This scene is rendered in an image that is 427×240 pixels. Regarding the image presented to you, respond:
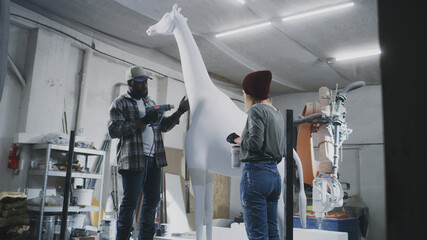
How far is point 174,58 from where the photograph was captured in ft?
23.3

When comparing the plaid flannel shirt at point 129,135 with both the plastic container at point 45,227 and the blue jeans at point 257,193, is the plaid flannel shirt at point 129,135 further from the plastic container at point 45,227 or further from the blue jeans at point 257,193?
the plastic container at point 45,227

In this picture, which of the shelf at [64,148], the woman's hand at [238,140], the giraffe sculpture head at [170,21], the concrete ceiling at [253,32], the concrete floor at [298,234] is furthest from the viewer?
the concrete ceiling at [253,32]

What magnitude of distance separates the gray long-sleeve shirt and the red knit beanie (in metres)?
0.12

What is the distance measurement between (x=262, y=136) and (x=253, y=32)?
4093mm

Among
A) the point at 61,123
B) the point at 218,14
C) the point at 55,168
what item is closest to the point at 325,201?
the point at 218,14

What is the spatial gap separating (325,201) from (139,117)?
90.7 inches

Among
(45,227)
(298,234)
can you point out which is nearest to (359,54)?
(298,234)

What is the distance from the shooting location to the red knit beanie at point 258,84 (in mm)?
2100

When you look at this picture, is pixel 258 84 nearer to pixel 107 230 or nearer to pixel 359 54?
pixel 107 230

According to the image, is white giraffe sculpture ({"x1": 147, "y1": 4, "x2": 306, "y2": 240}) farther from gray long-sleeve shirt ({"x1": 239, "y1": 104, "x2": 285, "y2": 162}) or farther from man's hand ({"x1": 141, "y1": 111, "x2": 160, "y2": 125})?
gray long-sleeve shirt ({"x1": 239, "y1": 104, "x2": 285, "y2": 162})

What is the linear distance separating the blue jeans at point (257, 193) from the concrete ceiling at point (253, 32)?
10.8ft

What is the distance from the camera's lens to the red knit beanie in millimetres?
2100

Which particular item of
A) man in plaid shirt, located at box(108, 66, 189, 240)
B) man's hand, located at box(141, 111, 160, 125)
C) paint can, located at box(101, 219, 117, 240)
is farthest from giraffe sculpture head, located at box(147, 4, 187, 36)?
paint can, located at box(101, 219, 117, 240)

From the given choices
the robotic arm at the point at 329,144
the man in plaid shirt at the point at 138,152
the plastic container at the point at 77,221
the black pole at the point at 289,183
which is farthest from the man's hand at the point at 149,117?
the plastic container at the point at 77,221
